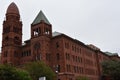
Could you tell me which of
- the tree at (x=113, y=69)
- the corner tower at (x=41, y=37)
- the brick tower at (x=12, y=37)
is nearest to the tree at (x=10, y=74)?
the corner tower at (x=41, y=37)

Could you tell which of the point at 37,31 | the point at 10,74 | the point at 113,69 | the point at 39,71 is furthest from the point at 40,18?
the point at 10,74

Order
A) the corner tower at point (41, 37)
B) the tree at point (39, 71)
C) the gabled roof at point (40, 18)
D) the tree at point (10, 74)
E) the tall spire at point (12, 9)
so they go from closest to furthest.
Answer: the tree at point (10, 74) → the tree at point (39, 71) → the corner tower at point (41, 37) → the gabled roof at point (40, 18) → the tall spire at point (12, 9)

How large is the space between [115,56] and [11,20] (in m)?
59.4

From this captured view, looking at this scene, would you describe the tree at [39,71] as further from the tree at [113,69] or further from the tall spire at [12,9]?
the tree at [113,69]

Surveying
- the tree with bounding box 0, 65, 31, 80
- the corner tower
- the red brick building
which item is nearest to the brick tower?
the red brick building

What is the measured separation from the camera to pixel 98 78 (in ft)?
306

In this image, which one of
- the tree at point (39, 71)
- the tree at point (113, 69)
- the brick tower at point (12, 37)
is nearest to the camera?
the tree at point (39, 71)

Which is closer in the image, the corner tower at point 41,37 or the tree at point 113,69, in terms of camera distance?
the corner tower at point 41,37

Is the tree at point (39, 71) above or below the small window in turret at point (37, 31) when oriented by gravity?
below

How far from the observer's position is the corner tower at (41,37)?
67.7 meters

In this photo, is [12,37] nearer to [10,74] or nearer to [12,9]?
[12,9]

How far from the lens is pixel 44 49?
67375 millimetres

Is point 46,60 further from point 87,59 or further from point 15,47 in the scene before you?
point 87,59

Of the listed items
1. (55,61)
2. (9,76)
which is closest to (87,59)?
(55,61)
